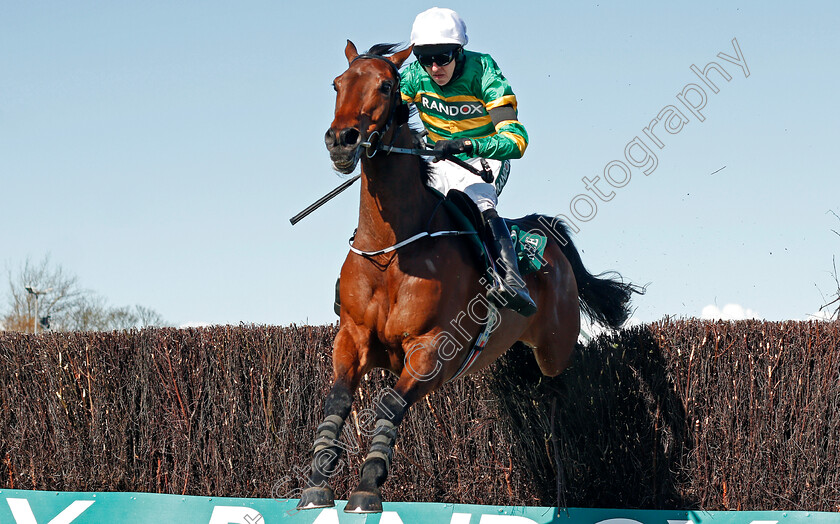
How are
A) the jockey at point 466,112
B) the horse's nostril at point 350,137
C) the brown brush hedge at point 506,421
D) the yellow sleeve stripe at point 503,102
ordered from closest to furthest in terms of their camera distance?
the horse's nostril at point 350,137, the jockey at point 466,112, the yellow sleeve stripe at point 503,102, the brown brush hedge at point 506,421

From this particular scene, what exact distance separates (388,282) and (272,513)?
10.4ft

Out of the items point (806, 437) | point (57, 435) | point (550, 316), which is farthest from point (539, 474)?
point (57, 435)

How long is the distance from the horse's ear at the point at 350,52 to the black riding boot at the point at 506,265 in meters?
1.23

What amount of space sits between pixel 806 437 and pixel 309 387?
4.15 metres

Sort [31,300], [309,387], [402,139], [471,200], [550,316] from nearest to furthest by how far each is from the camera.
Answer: [402,139]
[471,200]
[550,316]
[309,387]
[31,300]

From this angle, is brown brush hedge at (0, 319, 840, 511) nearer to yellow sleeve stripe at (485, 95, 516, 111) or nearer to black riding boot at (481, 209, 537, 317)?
black riding boot at (481, 209, 537, 317)

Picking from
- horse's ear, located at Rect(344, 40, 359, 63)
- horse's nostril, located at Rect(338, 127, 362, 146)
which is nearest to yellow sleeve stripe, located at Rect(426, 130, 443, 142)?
horse's ear, located at Rect(344, 40, 359, 63)

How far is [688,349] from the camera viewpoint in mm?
6664

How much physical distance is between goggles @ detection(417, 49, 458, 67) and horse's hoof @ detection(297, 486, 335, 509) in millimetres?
2451

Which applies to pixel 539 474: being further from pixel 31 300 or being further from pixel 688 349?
pixel 31 300

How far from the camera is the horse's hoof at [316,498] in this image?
385cm

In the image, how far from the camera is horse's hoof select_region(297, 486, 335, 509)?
12.6 ft

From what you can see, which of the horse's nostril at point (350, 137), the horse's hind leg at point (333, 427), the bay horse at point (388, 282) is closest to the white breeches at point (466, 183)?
the bay horse at point (388, 282)

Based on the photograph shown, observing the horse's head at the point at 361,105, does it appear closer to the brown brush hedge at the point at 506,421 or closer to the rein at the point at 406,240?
the rein at the point at 406,240
